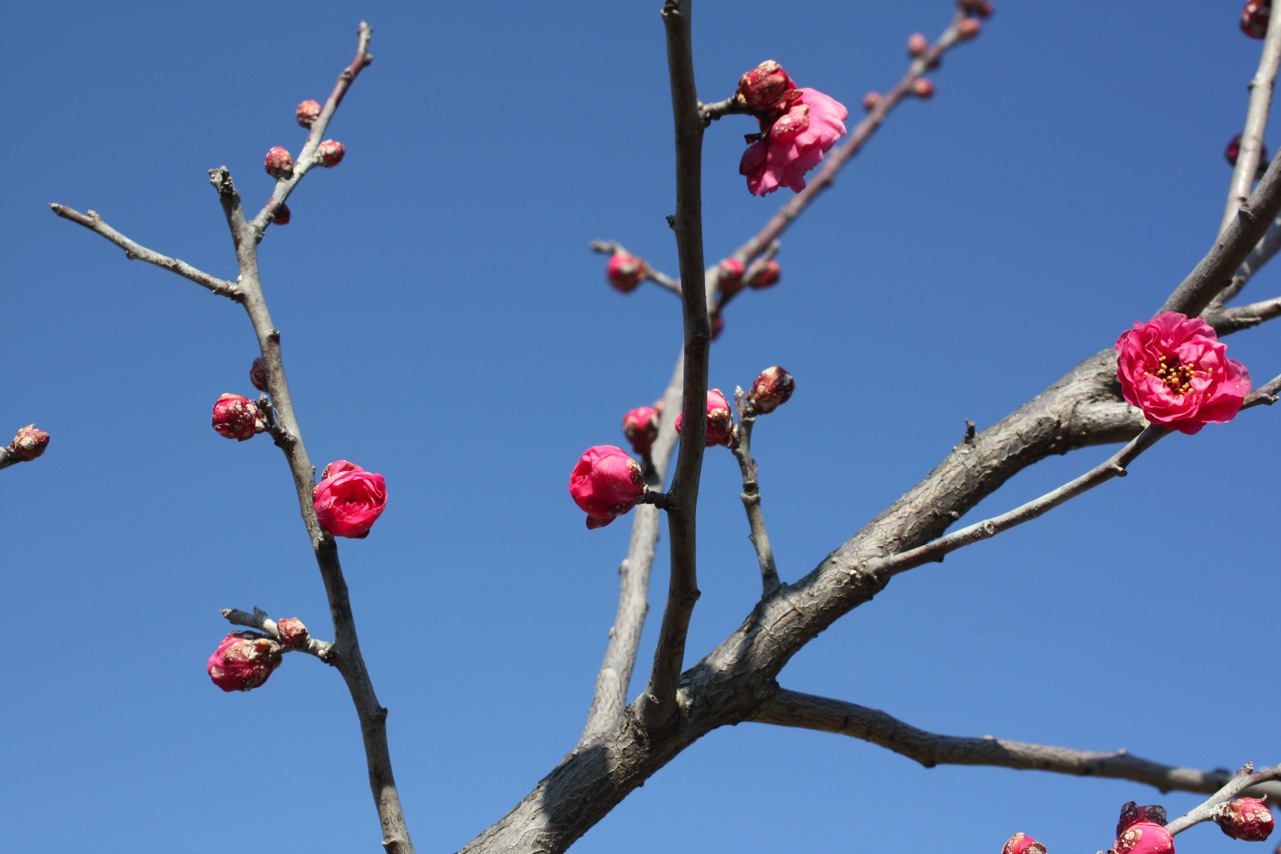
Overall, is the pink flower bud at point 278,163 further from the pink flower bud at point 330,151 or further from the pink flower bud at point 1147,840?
the pink flower bud at point 1147,840

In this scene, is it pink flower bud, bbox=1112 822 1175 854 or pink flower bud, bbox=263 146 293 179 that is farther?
pink flower bud, bbox=263 146 293 179

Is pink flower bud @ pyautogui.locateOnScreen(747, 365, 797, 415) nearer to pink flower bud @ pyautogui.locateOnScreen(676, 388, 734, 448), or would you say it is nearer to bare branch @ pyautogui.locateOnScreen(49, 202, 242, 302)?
pink flower bud @ pyautogui.locateOnScreen(676, 388, 734, 448)

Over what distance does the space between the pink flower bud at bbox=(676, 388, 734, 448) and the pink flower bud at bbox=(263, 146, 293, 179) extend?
3.94 ft

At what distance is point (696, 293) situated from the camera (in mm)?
1448

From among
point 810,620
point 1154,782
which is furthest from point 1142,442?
point 1154,782

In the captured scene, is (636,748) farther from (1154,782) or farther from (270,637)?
(1154,782)

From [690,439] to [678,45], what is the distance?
1.96ft

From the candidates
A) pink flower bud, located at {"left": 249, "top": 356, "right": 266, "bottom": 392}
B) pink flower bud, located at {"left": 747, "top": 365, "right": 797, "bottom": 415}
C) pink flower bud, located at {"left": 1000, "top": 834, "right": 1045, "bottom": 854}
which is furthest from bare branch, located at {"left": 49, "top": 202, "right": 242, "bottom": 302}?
pink flower bud, located at {"left": 1000, "top": 834, "right": 1045, "bottom": 854}

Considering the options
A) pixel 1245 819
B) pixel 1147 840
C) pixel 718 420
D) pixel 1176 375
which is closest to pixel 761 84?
pixel 718 420

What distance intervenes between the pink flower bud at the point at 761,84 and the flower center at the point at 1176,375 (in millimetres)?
897

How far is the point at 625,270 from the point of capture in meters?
4.04

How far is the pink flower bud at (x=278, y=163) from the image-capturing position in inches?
96.7

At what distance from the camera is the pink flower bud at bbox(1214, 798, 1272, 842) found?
194 cm

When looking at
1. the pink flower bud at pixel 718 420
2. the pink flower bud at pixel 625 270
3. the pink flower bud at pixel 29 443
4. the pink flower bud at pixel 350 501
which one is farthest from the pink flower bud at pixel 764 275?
the pink flower bud at pixel 29 443
